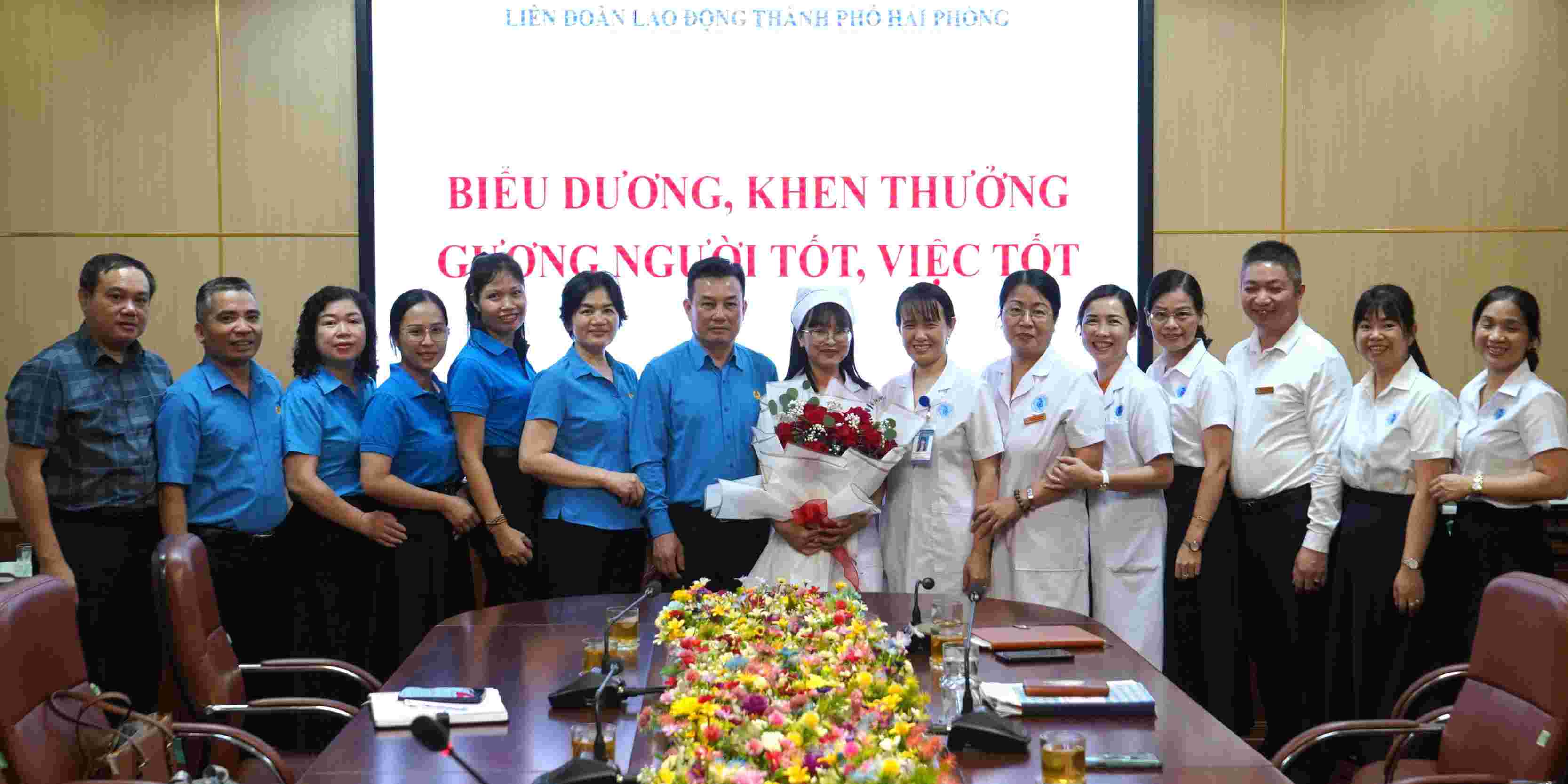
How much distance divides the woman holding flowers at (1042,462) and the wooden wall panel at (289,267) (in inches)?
118

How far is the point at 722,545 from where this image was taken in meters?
4.27

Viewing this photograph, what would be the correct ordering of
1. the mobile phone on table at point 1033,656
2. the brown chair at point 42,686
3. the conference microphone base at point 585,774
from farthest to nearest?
the mobile phone on table at point 1033,656
the brown chair at point 42,686
the conference microphone base at point 585,774

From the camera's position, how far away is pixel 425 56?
18.6ft

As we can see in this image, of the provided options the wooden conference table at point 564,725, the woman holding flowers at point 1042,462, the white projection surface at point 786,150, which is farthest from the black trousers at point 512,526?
the woman holding flowers at point 1042,462

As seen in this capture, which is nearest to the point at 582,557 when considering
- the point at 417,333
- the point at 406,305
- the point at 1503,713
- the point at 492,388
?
the point at 492,388

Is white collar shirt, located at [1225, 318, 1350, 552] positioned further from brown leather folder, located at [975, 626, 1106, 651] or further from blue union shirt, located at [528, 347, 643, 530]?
blue union shirt, located at [528, 347, 643, 530]

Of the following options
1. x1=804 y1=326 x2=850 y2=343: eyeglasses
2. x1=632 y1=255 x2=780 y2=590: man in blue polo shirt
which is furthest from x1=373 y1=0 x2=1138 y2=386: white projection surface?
x1=804 y1=326 x2=850 y2=343: eyeglasses

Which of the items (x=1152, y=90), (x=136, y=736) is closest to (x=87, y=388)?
(x=136, y=736)

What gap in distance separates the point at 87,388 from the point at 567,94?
2.42 m

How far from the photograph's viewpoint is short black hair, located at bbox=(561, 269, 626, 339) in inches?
170

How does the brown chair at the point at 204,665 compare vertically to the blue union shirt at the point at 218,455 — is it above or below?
below

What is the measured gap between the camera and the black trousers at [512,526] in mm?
4375

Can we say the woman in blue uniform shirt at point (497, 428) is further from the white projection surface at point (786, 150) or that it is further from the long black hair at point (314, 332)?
the white projection surface at point (786, 150)

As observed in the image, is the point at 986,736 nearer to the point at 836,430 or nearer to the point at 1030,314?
the point at 836,430
